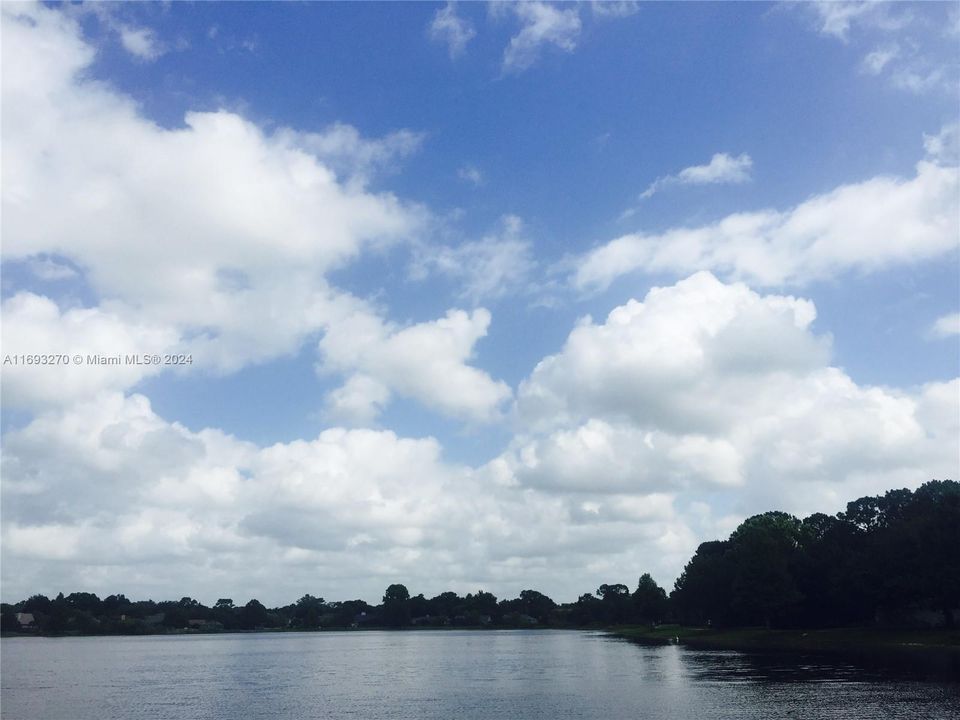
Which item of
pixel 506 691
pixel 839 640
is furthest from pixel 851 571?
pixel 506 691

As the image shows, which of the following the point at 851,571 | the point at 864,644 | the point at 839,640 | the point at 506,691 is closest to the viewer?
the point at 506,691

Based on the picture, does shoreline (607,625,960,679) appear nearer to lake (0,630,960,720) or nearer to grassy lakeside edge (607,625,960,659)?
grassy lakeside edge (607,625,960,659)

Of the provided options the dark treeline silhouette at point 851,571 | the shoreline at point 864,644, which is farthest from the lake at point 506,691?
the dark treeline silhouette at point 851,571

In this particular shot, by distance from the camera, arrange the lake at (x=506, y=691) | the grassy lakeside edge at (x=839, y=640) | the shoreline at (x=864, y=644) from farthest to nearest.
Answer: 1. the grassy lakeside edge at (x=839, y=640)
2. the shoreline at (x=864, y=644)
3. the lake at (x=506, y=691)

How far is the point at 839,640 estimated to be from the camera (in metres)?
117

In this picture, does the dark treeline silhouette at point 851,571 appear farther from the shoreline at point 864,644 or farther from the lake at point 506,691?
the lake at point 506,691

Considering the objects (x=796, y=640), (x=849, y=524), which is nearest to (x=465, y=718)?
(x=796, y=640)

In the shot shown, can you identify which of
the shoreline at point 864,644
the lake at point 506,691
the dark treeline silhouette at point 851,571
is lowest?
the lake at point 506,691

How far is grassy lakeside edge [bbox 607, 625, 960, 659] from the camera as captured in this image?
99250mm

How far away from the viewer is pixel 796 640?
12469 cm

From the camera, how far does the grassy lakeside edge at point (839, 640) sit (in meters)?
99.2

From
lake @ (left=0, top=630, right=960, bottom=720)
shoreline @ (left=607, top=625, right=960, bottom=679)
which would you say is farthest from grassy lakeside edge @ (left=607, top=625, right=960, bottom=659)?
lake @ (left=0, top=630, right=960, bottom=720)

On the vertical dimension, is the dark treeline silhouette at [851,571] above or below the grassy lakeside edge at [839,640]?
above

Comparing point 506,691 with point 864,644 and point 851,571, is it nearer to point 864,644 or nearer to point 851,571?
A: point 864,644
